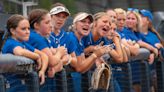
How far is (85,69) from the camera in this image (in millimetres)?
5203

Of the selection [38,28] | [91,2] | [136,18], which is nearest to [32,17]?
[38,28]

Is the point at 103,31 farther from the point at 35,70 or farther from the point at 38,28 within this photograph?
the point at 35,70

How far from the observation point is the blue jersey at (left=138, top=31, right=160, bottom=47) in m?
7.12

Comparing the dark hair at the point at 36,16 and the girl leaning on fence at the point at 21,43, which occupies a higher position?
the dark hair at the point at 36,16

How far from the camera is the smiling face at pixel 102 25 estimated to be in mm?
5770

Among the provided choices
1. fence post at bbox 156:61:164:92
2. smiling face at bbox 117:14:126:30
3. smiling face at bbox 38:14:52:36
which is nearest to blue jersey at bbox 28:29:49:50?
smiling face at bbox 38:14:52:36

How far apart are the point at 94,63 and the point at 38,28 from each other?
66cm

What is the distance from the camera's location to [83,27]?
5547 mm

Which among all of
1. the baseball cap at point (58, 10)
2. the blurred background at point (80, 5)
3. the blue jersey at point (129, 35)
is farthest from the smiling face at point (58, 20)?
the blurred background at point (80, 5)

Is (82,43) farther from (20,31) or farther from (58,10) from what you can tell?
(20,31)

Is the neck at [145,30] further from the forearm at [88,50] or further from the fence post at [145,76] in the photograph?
the forearm at [88,50]

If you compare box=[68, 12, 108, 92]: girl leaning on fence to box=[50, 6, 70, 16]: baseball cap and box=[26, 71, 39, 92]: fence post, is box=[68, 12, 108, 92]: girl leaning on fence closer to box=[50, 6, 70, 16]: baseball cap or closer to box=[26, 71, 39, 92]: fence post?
box=[50, 6, 70, 16]: baseball cap

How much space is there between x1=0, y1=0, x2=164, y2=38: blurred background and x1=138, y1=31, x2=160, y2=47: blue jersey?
187 centimetres

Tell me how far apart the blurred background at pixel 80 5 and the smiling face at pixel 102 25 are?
224 cm
